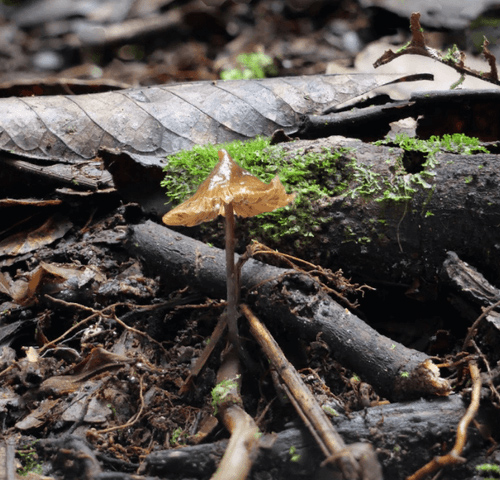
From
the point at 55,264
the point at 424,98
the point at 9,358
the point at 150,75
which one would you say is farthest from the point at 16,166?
the point at 150,75

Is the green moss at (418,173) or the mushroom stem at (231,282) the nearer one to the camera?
the mushroom stem at (231,282)

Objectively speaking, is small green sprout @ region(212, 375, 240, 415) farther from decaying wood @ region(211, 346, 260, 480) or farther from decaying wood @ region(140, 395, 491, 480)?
Answer: decaying wood @ region(140, 395, 491, 480)

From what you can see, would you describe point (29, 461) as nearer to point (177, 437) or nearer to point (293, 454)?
point (177, 437)

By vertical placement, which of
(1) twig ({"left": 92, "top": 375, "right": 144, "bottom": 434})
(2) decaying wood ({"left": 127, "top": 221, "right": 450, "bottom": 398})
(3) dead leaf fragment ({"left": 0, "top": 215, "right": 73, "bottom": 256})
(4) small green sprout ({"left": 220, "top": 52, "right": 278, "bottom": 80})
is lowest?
(1) twig ({"left": 92, "top": 375, "right": 144, "bottom": 434})

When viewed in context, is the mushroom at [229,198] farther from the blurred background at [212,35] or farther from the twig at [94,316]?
the blurred background at [212,35]

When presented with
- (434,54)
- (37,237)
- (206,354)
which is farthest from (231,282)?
(434,54)

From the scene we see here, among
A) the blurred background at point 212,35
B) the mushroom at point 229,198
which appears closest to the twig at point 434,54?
the mushroom at point 229,198

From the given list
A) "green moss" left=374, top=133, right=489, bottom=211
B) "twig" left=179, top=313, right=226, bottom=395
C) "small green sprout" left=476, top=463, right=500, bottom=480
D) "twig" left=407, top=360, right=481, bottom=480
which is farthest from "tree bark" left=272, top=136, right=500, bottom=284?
"small green sprout" left=476, top=463, right=500, bottom=480

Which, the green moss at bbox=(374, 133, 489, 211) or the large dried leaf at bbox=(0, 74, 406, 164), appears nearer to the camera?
the green moss at bbox=(374, 133, 489, 211)
